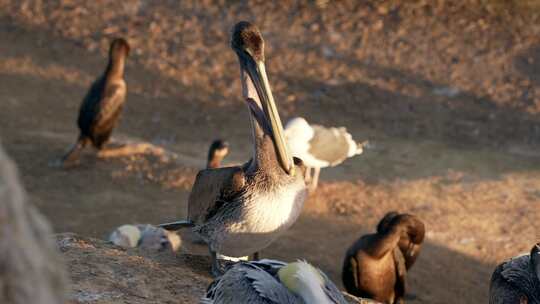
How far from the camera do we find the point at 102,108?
1105cm

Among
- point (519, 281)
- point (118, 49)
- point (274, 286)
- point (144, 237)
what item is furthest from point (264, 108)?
point (118, 49)

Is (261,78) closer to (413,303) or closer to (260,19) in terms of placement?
(413,303)

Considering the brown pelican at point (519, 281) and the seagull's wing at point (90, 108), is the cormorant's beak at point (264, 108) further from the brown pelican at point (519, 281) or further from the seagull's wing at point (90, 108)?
the seagull's wing at point (90, 108)

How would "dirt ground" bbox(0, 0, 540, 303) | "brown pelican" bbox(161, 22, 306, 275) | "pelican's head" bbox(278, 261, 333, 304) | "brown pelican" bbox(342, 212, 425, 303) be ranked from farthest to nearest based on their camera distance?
"dirt ground" bbox(0, 0, 540, 303) → "brown pelican" bbox(342, 212, 425, 303) → "brown pelican" bbox(161, 22, 306, 275) → "pelican's head" bbox(278, 261, 333, 304)

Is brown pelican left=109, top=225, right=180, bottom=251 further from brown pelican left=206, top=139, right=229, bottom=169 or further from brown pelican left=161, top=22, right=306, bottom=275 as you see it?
brown pelican left=161, top=22, right=306, bottom=275

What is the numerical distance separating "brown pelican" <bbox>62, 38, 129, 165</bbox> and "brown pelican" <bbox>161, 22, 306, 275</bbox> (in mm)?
4972

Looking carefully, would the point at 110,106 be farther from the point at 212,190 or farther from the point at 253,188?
the point at 253,188

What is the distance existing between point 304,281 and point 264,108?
1.84m

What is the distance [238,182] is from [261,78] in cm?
75

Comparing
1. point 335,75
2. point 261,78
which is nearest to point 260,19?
point 335,75

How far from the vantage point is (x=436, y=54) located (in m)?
14.2

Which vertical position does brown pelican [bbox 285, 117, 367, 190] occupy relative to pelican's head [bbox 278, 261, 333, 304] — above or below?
above

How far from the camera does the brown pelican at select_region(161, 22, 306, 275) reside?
5793 millimetres

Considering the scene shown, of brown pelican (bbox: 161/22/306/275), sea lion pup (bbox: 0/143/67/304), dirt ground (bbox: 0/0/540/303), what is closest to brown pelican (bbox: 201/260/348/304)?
brown pelican (bbox: 161/22/306/275)
